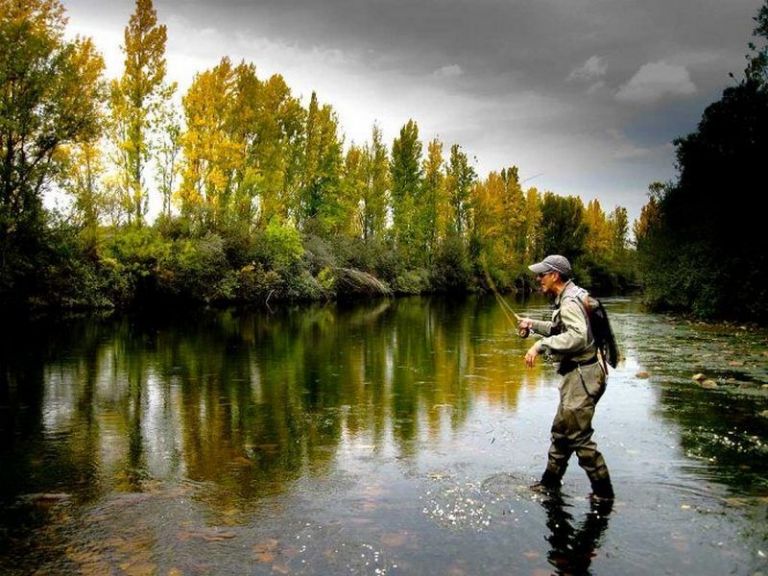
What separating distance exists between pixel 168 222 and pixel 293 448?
30.9m

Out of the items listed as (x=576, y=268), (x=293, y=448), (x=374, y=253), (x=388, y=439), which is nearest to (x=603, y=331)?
(x=388, y=439)

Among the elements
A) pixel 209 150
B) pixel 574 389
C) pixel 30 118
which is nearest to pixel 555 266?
pixel 574 389

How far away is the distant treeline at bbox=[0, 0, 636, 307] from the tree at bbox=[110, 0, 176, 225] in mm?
84

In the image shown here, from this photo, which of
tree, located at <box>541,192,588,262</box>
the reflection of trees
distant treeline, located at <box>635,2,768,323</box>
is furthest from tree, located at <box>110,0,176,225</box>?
tree, located at <box>541,192,588,262</box>

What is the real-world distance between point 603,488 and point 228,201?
127 feet

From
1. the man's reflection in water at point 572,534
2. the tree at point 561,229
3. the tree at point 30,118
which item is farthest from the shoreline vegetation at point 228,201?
the tree at point 561,229

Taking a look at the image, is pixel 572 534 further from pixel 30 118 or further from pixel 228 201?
pixel 228 201

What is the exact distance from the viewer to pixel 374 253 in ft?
181

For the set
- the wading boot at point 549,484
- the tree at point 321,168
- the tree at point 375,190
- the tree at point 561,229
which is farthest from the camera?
the tree at point 561,229

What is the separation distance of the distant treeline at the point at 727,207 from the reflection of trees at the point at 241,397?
11.9m

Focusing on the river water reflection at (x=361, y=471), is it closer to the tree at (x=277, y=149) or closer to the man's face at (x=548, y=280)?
the man's face at (x=548, y=280)

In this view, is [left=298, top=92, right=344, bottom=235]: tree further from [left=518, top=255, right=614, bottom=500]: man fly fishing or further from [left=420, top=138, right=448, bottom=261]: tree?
[left=518, top=255, right=614, bottom=500]: man fly fishing

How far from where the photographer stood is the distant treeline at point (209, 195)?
25.3 m

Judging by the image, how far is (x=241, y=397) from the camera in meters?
10.8
